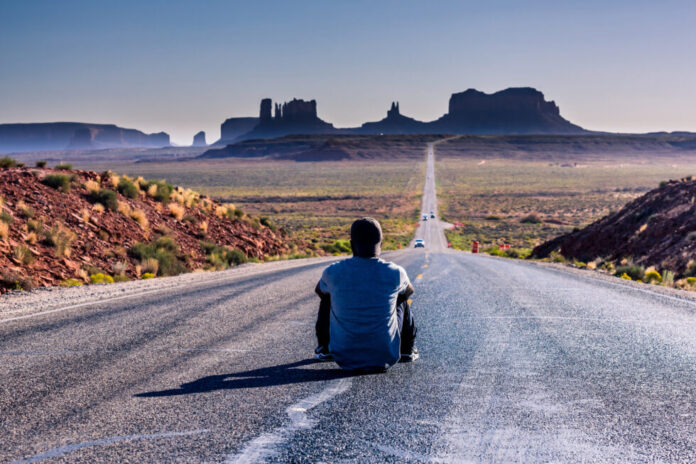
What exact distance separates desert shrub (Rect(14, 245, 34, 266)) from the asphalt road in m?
4.95

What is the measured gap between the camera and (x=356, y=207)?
84312 mm

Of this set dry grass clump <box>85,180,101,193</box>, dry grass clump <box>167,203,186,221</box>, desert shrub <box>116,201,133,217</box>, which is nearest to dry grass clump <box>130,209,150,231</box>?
desert shrub <box>116,201,133,217</box>

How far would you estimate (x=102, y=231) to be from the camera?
1800cm

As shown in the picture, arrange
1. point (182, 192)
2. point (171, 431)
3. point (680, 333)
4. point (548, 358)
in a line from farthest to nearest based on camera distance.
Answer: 1. point (182, 192)
2. point (680, 333)
3. point (548, 358)
4. point (171, 431)

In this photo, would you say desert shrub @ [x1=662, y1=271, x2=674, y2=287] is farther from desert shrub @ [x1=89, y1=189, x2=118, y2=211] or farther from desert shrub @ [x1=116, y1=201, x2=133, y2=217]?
desert shrub @ [x1=89, y1=189, x2=118, y2=211]

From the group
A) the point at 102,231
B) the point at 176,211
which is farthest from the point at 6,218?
the point at 176,211

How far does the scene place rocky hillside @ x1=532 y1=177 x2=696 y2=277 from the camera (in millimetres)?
20859

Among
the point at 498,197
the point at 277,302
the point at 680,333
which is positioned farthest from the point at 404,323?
the point at 498,197

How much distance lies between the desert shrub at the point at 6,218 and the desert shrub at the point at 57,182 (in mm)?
3958

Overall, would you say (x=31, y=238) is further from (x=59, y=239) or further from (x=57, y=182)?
(x=57, y=182)

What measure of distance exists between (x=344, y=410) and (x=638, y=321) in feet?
19.7

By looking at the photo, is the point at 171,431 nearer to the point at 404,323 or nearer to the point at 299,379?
the point at 299,379

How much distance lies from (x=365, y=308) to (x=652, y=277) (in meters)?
15.1

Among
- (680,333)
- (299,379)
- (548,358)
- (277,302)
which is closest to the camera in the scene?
(299,379)
